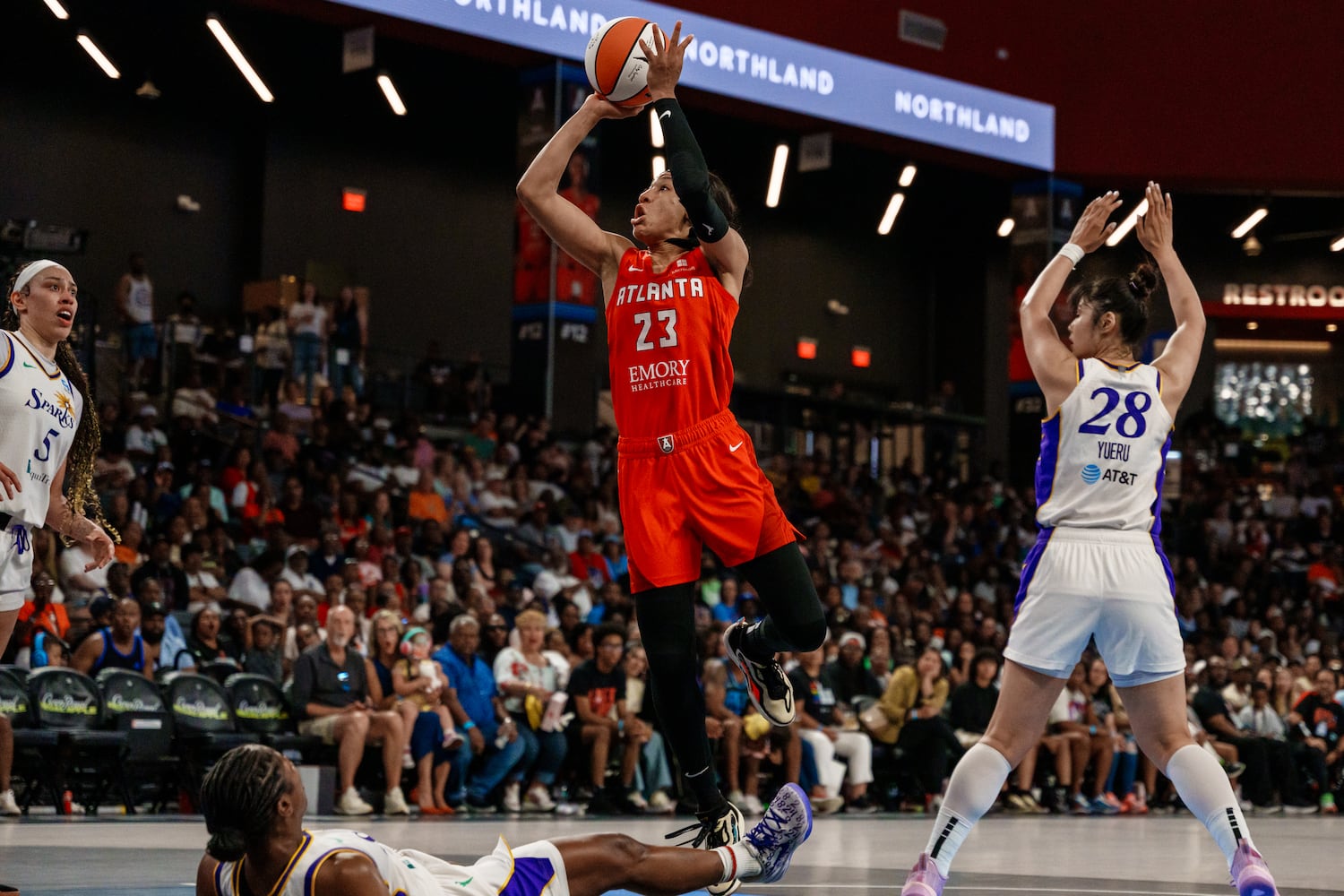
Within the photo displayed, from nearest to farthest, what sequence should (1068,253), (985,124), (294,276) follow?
(1068,253) → (985,124) → (294,276)

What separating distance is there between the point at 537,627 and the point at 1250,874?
7250mm

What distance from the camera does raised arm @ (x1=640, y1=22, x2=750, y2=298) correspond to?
15.2 feet

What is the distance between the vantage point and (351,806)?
31.7 ft

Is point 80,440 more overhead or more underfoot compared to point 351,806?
more overhead

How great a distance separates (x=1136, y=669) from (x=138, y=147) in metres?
18.6

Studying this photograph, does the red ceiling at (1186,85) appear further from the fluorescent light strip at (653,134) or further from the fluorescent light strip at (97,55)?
the fluorescent light strip at (97,55)

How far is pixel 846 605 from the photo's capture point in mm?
14914

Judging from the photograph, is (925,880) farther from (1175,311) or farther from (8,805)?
(8,805)

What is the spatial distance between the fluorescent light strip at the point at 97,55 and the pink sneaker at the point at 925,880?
15853 millimetres

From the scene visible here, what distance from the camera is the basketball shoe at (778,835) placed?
4461 millimetres

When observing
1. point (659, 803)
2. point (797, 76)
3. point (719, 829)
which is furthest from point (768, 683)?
point (797, 76)

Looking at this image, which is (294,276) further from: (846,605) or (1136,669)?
(1136,669)

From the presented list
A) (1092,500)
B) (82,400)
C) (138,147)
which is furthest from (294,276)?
(1092,500)

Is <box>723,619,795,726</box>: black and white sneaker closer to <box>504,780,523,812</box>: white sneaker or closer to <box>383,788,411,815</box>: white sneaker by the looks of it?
<box>383,788,411,815</box>: white sneaker
